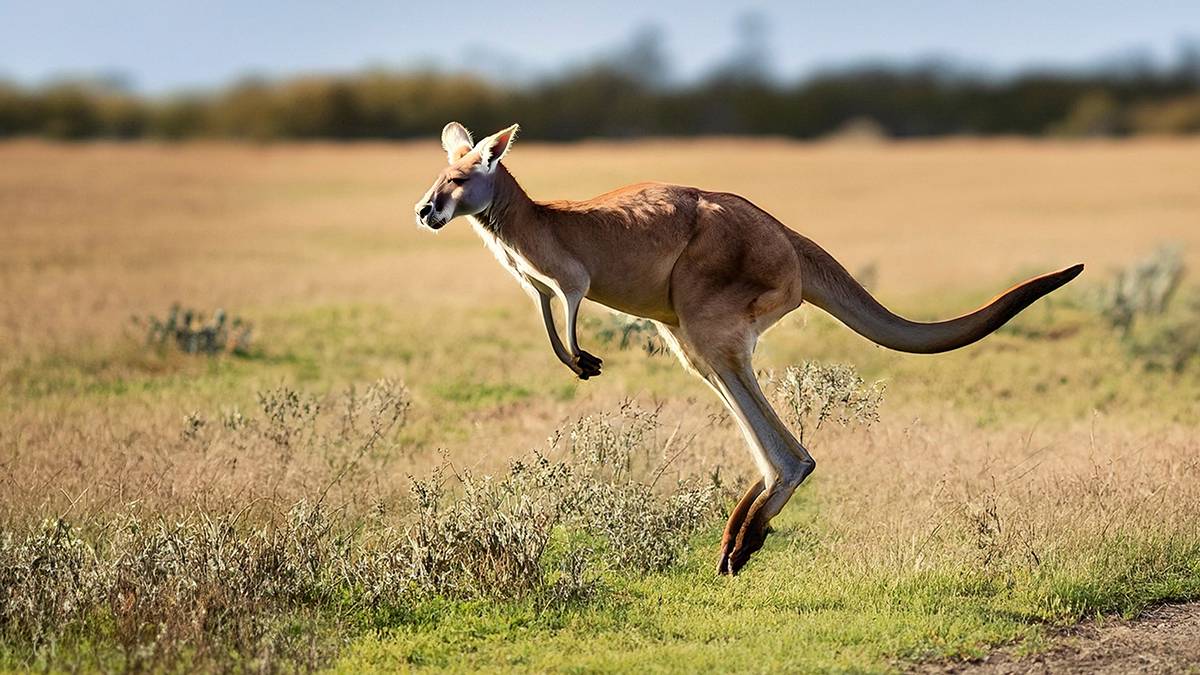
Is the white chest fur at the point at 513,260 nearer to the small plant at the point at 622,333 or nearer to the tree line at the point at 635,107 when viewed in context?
the small plant at the point at 622,333

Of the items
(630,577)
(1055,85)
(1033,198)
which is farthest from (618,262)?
(1055,85)

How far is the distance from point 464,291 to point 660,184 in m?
17.6

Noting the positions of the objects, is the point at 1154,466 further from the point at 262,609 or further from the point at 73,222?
the point at 73,222

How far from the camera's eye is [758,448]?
838 cm

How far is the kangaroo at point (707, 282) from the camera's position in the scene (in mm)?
7871

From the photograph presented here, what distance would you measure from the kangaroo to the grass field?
673 mm

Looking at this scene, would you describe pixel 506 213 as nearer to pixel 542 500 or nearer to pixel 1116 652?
pixel 542 500

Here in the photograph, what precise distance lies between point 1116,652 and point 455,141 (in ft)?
14.5

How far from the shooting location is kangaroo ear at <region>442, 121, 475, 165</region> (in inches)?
309

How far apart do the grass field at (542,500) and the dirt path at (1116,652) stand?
18cm

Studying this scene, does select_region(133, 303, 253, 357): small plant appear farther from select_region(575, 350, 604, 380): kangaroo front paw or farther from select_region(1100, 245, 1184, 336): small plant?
select_region(1100, 245, 1184, 336): small plant

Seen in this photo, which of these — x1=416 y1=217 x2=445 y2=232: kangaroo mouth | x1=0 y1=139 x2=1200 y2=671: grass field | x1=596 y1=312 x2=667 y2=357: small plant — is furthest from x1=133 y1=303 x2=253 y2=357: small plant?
x1=416 y1=217 x2=445 y2=232: kangaroo mouth

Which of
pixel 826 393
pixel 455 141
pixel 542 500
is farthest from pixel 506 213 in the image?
pixel 826 393

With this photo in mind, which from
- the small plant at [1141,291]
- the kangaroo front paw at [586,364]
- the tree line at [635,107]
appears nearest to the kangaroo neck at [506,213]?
the kangaroo front paw at [586,364]
